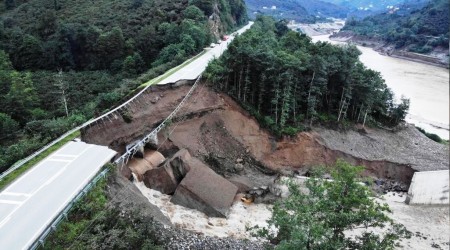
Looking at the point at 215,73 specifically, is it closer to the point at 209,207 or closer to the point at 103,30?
the point at 209,207

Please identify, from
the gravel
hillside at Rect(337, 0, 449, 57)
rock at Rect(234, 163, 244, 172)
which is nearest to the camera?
rock at Rect(234, 163, 244, 172)

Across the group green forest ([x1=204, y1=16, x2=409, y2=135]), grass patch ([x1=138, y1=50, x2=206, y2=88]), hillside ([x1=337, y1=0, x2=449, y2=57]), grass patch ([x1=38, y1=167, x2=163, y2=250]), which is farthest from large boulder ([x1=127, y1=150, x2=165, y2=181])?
hillside ([x1=337, y1=0, x2=449, y2=57])

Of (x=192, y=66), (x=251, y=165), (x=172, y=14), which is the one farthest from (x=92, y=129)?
(x=172, y=14)

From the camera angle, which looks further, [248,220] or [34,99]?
[34,99]

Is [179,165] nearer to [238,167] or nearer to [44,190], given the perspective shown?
[238,167]

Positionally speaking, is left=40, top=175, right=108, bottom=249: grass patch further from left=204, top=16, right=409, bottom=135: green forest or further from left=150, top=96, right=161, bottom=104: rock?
left=204, top=16, right=409, bottom=135: green forest

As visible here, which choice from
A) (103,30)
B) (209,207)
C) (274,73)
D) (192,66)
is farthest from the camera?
(103,30)
